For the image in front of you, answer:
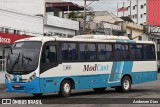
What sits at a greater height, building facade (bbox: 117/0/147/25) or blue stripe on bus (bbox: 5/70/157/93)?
building facade (bbox: 117/0/147/25)

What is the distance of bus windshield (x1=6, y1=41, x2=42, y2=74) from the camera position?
759 inches

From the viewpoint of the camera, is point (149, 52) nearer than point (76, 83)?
No

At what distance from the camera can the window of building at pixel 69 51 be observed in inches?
813

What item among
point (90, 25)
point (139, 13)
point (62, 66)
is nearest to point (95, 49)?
point (62, 66)

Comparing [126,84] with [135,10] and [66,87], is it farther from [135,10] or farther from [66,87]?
[135,10]

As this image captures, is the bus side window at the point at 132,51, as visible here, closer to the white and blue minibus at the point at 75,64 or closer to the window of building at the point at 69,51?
the white and blue minibus at the point at 75,64

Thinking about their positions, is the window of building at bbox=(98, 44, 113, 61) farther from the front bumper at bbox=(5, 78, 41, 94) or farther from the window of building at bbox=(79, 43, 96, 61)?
the front bumper at bbox=(5, 78, 41, 94)

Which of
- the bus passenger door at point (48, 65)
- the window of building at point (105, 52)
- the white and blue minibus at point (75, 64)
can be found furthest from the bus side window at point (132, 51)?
the bus passenger door at point (48, 65)

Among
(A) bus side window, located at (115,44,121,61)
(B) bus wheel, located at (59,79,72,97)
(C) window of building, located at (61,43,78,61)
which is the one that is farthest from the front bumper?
(A) bus side window, located at (115,44,121,61)

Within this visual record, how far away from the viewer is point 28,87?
19000 mm

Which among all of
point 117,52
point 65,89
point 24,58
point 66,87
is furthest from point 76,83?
point 117,52

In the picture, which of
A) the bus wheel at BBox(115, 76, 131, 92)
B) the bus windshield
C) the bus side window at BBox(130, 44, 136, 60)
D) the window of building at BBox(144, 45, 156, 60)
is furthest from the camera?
the window of building at BBox(144, 45, 156, 60)

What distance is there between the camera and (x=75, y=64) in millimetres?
21094

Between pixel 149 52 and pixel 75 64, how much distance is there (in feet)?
22.0
